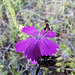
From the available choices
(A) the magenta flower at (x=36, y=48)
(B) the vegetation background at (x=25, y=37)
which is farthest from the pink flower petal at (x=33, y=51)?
(B) the vegetation background at (x=25, y=37)

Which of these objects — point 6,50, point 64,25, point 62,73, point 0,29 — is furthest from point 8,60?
point 64,25

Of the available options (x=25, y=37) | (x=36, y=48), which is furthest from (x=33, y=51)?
(x=25, y=37)

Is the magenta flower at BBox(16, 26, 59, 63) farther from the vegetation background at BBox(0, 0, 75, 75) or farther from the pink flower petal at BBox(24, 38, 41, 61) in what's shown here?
the vegetation background at BBox(0, 0, 75, 75)

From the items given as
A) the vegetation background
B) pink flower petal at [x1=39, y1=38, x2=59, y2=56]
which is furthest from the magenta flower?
the vegetation background

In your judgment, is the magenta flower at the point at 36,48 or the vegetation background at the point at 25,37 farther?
the vegetation background at the point at 25,37

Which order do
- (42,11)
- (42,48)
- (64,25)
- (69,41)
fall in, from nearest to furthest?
(42,48) → (69,41) → (64,25) → (42,11)

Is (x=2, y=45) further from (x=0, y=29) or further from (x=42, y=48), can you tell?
(x=42, y=48)

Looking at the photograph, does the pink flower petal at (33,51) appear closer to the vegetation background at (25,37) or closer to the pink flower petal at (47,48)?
the pink flower petal at (47,48)

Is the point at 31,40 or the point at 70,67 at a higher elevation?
the point at 31,40

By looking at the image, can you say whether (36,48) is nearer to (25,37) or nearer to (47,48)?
(47,48)
